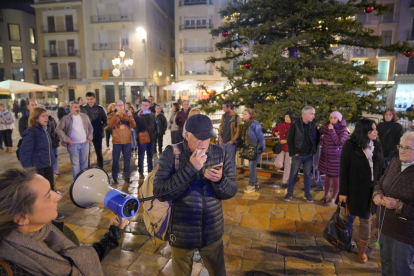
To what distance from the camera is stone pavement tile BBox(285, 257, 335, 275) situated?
10.5ft

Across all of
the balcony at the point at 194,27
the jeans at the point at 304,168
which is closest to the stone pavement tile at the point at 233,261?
the jeans at the point at 304,168

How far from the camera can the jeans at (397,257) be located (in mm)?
2377

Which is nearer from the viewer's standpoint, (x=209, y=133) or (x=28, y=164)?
(x=209, y=133)

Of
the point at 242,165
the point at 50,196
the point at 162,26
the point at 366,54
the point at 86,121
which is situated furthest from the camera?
the point at 162,26

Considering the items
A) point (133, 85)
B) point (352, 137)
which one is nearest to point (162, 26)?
point (133, 85)

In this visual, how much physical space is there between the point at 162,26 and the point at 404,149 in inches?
1587

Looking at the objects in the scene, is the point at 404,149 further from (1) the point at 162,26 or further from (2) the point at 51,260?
(1) the point at 162,26

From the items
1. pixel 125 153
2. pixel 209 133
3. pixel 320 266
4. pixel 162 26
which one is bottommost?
pixel 320 266

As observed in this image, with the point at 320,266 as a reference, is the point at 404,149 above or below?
above

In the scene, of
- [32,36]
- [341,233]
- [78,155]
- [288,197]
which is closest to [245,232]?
[341,233]

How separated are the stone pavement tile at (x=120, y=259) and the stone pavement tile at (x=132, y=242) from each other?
0.29ft

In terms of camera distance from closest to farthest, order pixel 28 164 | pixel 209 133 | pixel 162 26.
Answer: pixel 209 133 → pixel 28 164 → pixel 162 26

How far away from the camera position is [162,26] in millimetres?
38562

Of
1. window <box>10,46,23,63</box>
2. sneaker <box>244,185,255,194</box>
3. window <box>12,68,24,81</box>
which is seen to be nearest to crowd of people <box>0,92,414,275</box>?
sneaker <box>244,185,255,194</box>
